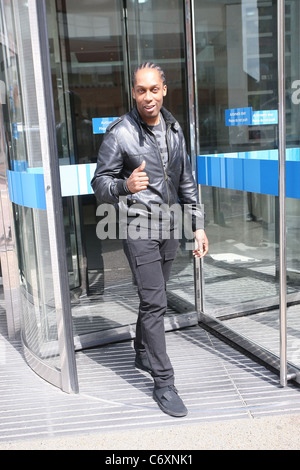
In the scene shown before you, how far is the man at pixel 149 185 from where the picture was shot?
8.90 feet

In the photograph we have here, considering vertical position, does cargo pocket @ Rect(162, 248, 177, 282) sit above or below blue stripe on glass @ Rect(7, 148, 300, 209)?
below

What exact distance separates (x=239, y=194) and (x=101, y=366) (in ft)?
4.94

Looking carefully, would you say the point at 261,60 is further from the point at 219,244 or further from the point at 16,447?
the point at 16,447

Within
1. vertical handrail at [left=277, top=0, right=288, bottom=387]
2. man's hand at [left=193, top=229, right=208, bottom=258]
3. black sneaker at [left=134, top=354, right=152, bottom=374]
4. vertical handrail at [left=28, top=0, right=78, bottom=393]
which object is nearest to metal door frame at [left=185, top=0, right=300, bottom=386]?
vertical handrail at [left=277, top=0, right=288, bottom=387]

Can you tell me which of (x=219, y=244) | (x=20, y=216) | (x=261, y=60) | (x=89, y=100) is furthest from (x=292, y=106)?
(x=20, y=216)

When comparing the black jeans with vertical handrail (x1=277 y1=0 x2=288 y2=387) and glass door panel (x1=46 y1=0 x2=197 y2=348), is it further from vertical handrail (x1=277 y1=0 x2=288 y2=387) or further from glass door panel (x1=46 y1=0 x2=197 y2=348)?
glass door panel (x1=46 y1=0 x2=197 y2=348)

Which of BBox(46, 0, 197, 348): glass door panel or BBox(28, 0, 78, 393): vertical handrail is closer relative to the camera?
BBox(28, 0, 78, 393): vertical handrail

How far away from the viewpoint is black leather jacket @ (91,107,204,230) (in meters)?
2.72

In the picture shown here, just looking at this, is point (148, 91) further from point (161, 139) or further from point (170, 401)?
point (170, 401)

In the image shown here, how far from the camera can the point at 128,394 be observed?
9.67 feet

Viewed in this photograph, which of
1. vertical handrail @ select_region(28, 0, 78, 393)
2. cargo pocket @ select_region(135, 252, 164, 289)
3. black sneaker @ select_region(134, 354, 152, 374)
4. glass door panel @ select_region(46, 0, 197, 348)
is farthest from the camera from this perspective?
glass door panel @ select_region(46, 0, 197, 348)

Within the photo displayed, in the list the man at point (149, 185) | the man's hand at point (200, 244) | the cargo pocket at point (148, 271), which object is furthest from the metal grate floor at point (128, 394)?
the man's hand at point (200, 244)

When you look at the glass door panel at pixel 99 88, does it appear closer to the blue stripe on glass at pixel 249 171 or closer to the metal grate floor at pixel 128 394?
the metal grate floor at pixel 128 394

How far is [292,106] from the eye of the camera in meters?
3.68
